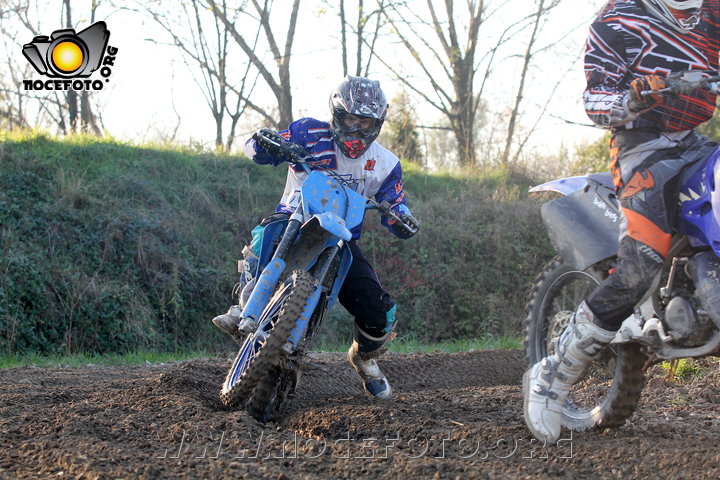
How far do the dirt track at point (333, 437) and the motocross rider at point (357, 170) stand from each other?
51 centimetres

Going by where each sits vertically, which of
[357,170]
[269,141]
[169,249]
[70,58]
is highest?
[70,58]

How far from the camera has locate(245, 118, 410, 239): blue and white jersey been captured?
203 inches

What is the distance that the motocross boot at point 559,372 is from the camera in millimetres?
3771

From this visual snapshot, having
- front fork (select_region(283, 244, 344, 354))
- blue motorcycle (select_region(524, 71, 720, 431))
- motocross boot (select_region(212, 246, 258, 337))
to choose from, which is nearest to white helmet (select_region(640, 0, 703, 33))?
blue motorcycle (select_region(524, 71, 720, 431))

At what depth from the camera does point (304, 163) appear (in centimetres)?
501

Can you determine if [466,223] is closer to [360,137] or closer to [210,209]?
[210,209]

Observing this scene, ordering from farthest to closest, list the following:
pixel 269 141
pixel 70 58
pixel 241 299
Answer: pixel 70 58 < pixel 269 141 < pixel 241 299

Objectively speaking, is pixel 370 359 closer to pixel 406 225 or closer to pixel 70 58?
pixel 406 225

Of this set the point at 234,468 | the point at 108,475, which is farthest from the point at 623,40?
the point at 108,475

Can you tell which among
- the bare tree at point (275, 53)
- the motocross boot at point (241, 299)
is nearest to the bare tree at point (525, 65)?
the bare tree at point (275, 53)

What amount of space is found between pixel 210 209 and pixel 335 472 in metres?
9.95

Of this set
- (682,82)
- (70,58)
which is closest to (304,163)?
(682,82)

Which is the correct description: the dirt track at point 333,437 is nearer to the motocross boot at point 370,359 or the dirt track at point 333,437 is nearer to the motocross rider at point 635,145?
the motocross boot at point 370,359

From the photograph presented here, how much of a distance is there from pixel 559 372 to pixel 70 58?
34.6 feet
